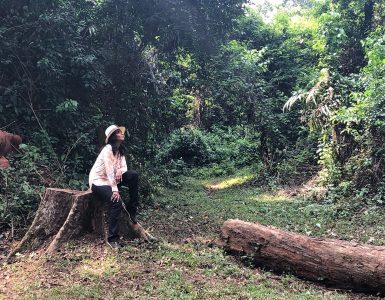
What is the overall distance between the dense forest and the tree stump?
0.73 metres

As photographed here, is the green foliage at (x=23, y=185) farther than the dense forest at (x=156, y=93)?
No

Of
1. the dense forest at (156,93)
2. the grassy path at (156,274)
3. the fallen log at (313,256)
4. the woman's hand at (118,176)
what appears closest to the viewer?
the grassy path at (156,274)

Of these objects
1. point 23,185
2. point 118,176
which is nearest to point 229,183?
point 23,185

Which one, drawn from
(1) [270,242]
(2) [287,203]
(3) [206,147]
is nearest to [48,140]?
(1) [270,242]

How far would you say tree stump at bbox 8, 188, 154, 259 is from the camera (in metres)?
6.24

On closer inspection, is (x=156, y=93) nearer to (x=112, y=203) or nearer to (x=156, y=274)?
(x=112, y=203)

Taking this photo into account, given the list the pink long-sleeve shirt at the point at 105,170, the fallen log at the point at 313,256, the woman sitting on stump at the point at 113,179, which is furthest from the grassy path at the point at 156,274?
the pink long-sleeve shirt at the point at 105,170

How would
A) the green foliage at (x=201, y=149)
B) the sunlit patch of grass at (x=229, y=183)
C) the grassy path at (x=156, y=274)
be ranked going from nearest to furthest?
the grassy path at (x=156, y=274) → the sunlit patch of grass at (x=229, y=183) → the green foliage at (x=201, y=149)

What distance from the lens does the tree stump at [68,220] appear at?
246 inches

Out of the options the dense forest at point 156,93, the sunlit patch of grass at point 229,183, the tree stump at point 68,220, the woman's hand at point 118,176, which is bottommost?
the sunlit patch of grass at point 229,183

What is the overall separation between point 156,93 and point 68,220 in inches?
246

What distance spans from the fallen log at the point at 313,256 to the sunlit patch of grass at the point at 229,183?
892 cm

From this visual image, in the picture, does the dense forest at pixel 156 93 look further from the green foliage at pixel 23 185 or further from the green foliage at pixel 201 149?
the green foliage at pixel 201 149

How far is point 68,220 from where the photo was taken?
20.5 feet
